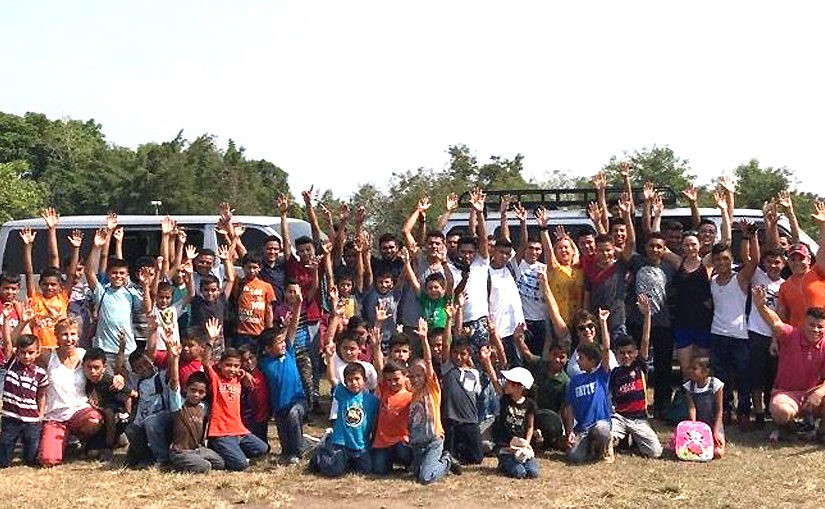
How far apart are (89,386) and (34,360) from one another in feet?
1.55

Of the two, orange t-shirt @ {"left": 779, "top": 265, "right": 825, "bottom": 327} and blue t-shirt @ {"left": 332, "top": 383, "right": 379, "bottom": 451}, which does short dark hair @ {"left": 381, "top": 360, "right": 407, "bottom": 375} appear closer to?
blue t-shirt @ {"left": 332, "top": 383, "right": 379, "bottom": 451}

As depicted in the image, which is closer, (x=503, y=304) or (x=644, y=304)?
(x=644, y=304)

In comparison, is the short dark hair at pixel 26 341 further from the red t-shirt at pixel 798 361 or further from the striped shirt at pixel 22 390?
the red t-shirt at pixel 798 361

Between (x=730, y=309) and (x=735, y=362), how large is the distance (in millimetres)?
493

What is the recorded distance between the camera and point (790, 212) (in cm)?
871

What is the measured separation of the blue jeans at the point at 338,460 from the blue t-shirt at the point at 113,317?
222 centimetres

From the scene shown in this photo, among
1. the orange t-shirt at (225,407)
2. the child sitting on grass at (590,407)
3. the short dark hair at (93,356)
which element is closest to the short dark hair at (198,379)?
the orange t-shirt at (225,407)

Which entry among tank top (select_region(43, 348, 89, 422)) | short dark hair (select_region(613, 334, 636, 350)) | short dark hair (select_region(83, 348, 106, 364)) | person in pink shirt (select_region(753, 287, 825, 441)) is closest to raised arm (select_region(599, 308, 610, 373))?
short dark hair (select_region(613, 334, 636, 350))

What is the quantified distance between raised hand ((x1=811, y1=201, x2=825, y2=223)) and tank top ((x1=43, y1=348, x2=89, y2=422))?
6308mm

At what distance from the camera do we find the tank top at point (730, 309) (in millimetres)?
7992

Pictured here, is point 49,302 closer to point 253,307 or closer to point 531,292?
point 253,307

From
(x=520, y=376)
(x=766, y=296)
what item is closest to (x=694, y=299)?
(x=766, y=296)

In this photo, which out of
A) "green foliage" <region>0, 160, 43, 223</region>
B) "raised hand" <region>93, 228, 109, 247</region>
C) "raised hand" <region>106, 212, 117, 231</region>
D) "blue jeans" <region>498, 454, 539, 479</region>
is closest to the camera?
"blue jeans" <region>498, 454, 539, 479</region>

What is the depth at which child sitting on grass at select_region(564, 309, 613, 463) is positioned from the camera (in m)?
6.96
